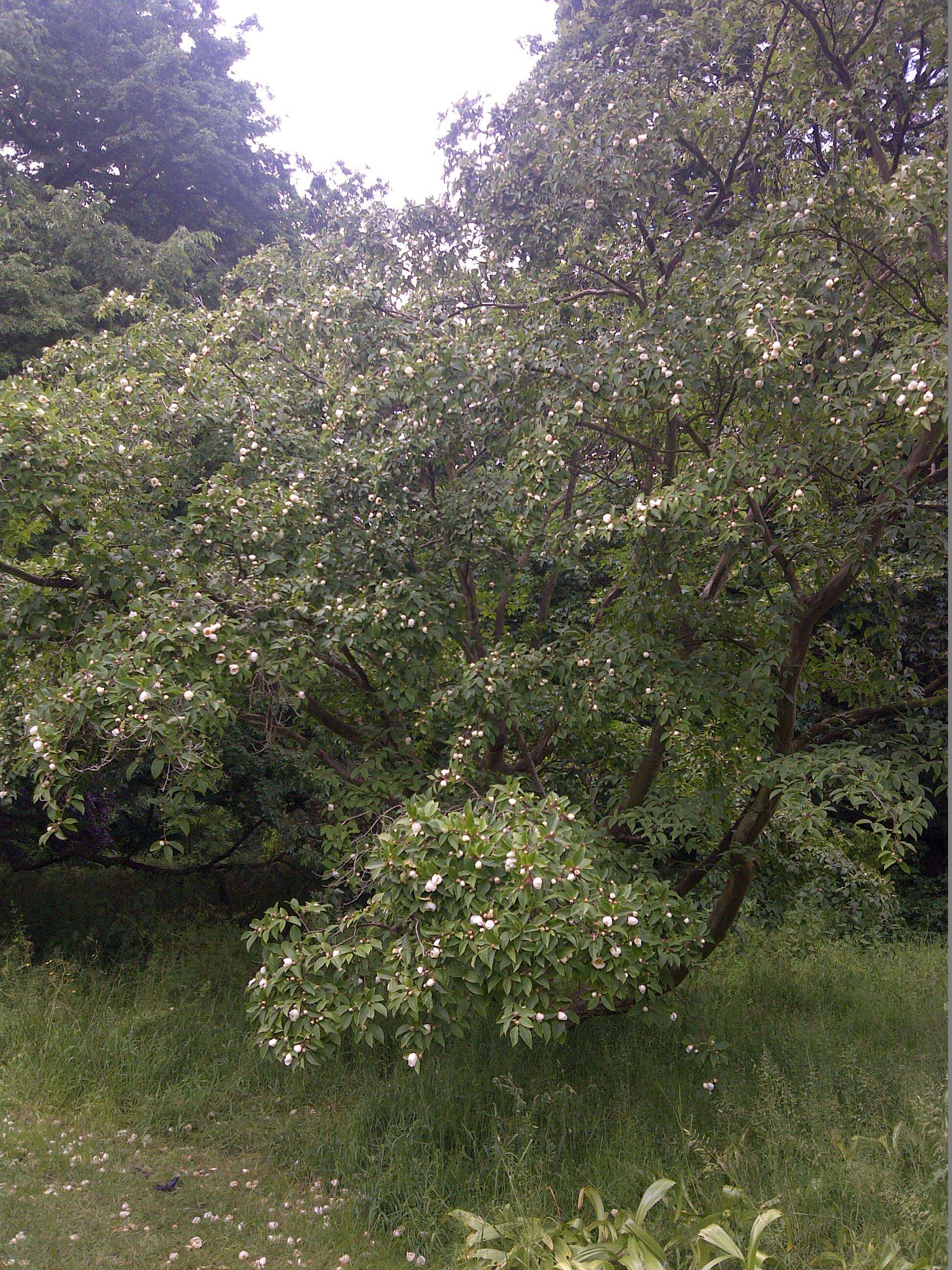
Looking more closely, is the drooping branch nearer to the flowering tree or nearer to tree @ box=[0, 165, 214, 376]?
the flowering tree

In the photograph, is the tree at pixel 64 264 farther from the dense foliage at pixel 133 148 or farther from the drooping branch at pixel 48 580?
the drooping branch at pixel 48 580

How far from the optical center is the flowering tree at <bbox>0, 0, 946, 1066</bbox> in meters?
3.09

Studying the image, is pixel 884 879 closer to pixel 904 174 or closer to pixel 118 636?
pixel 904 174

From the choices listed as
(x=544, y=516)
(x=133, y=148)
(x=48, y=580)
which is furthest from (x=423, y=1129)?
(x=133, y=148)

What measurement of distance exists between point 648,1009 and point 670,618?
171 centimetres

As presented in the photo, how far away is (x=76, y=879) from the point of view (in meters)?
8.43

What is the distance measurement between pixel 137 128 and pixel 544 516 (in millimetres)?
9179

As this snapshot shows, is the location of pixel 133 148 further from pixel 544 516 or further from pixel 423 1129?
pixel 423 1129

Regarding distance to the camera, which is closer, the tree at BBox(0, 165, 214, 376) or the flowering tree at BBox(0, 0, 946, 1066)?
the flowering tree at BBox(0, 0, 946, 1066)

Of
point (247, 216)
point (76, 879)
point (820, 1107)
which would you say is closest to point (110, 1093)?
point (820, 1107)

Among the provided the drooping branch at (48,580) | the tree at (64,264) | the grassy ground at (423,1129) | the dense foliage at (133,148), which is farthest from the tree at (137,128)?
the grassy ground at (423,1129)

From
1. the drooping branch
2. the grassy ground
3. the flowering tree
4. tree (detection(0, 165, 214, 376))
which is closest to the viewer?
the flowering tree

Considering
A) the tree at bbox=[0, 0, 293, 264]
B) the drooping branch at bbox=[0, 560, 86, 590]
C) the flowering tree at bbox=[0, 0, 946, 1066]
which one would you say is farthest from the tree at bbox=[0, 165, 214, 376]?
the drooping branch at bbox=[0, 560, 86, 590]

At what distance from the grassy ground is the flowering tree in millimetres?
607
